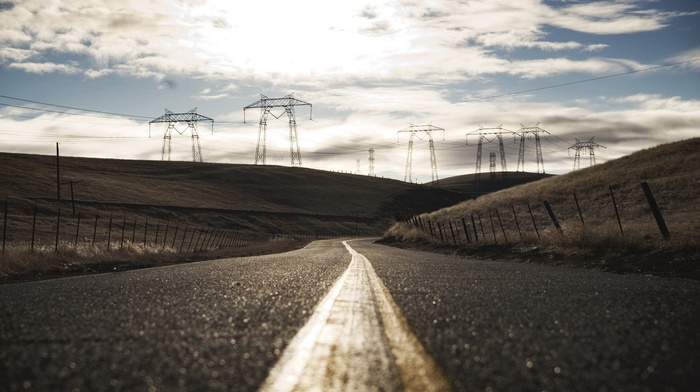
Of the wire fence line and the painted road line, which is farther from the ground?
the painted road line

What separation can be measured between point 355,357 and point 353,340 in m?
0.52

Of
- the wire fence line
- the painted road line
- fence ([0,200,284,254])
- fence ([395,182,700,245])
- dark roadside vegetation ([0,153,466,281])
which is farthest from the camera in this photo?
the wire fence line

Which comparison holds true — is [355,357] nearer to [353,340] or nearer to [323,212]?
[353,340]

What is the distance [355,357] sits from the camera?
3.24 metres

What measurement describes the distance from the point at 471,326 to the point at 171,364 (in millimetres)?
2064

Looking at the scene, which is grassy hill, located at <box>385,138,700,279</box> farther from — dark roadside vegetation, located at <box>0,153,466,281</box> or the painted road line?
dark roadside vegetation, located at <box>0,153,466,281</box>

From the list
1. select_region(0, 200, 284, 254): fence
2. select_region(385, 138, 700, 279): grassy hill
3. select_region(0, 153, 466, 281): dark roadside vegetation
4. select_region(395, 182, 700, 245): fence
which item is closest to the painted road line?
select_region(385, 138, 700, 279): grassy hill

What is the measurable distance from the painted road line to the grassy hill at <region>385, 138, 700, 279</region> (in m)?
7.95

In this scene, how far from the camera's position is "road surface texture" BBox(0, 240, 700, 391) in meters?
2.82

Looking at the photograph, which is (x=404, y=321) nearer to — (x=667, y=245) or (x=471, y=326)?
(x=471, y=326)

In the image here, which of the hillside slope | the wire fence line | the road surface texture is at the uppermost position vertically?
the hillside slope

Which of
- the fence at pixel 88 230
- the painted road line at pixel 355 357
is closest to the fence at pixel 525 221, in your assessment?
the painted road line at pixel 355 357

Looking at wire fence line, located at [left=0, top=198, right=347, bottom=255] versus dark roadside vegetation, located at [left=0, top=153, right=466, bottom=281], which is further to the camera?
wire fence line, located at [left=0, top=198, right=347, bottom=255]

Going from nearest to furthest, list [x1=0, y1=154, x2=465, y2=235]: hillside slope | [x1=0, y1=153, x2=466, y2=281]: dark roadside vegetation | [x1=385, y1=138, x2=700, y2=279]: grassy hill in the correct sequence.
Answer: [x1=385, y1=138, x2=700, y2=279]: grassy hill < [x1=0, y1=153, x2=466, y2=281]: dark roadside vegetation < [x1=0, y1=154, x2=465, y2=235]: hillside slope
